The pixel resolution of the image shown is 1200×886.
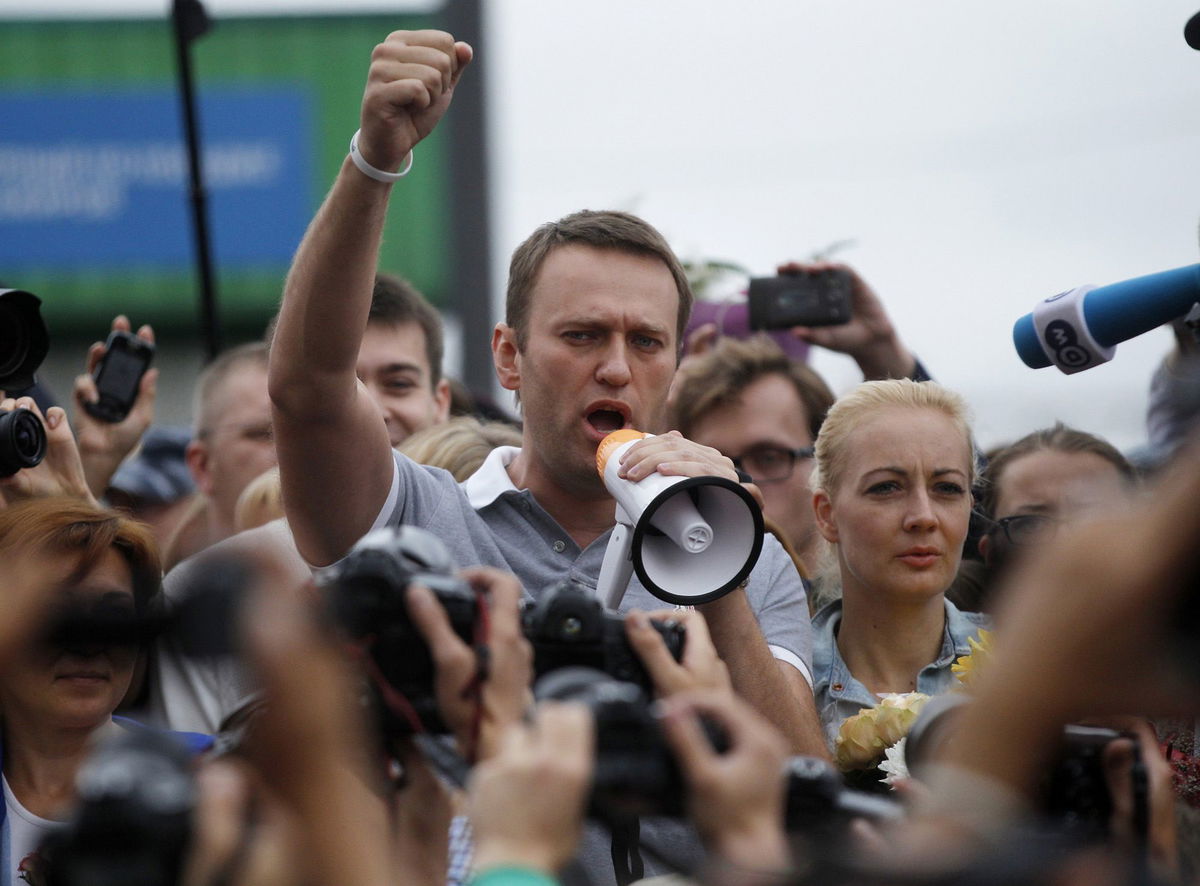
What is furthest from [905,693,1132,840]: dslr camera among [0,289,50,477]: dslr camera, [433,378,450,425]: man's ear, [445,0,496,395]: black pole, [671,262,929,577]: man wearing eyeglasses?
[445,0,496,395]: black pole

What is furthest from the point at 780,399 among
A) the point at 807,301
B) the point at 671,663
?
the point at 671,663

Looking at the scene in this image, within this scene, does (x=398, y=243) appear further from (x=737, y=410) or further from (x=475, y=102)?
(x=737, y=410)

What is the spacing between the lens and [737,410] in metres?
4.83

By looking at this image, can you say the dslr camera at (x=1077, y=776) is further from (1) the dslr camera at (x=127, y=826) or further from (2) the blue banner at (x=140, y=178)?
(2) the blue banner at (x=140, y=178)

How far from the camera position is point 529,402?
357 centimetres

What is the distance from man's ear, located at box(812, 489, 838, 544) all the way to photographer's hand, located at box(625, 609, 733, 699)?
1.70 meters

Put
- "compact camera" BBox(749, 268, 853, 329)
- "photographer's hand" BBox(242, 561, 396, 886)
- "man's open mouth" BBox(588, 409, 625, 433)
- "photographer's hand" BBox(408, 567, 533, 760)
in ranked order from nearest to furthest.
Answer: "photographer's hand" BBox(242, 561, 396, 886) → "photographer's hand" BBox(408, 567, 533, 760) → "man's open mouth" BBox(588, 409, 625, 433) → "compact camera" BBox(749, 268, 853, 329)

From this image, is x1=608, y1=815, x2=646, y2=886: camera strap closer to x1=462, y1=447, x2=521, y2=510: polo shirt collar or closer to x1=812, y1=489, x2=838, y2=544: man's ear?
x1=462, y1=447, x2=521, y2=510: polo shirt collar

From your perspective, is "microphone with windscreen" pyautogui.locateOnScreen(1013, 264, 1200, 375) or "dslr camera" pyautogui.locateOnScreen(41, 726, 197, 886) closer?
"dslr camera" pyautogui.locateOnScreen(41, 726, 197, 886)

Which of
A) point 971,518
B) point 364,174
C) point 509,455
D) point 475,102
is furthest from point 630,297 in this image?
point 475,102

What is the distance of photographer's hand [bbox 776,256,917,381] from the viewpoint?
4988 mm

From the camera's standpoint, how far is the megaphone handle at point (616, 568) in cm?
304

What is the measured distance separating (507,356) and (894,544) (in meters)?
0.97

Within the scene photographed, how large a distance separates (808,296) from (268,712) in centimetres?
355
